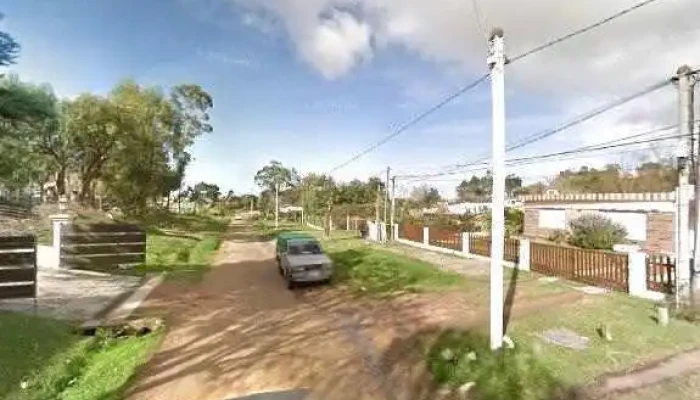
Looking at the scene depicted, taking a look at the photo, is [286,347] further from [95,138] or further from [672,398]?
[95,138]

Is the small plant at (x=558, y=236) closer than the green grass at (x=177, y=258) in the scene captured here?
No

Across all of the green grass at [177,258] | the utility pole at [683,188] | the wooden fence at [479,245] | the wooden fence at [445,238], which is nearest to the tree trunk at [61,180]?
the green grass at [177,258]

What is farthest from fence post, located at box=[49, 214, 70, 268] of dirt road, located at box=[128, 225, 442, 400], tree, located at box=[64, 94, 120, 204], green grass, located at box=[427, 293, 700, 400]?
green grass, located at box=[427, 293, 700, 400]

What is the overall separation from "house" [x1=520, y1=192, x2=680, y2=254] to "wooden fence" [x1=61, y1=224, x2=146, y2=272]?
62.6 ft

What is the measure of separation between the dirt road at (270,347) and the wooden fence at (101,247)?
5.26 meters

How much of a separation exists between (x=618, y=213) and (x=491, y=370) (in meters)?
17.7

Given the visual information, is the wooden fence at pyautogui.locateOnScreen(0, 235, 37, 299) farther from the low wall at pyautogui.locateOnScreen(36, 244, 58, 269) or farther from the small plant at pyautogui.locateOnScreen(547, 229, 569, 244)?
the small plant at pyautogui.locateOnScreen(547, 229, 569, 244)

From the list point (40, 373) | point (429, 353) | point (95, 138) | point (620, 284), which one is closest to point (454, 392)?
point (429, 353)

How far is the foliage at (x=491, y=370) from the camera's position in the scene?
607cm

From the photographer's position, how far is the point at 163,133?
119ft

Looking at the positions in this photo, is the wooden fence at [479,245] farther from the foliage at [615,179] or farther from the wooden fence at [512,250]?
the foliage at [615,179]

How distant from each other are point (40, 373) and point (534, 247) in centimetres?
1342

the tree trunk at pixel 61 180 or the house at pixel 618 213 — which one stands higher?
the tree trunk at pixel 61 180

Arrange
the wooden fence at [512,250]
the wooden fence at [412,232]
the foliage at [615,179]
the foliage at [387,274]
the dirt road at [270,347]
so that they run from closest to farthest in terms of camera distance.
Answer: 1. the dirt road at [270,347]
2. the foliage at [387,274]
3. the wooden fence at [512,250]
4. the wooden fence at [412,232]
5. the foliage at [615,179]
